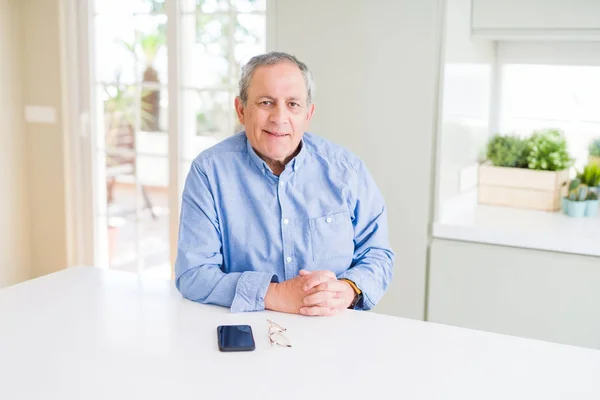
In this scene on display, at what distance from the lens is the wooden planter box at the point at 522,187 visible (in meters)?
3.05

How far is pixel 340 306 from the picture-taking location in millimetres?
1760

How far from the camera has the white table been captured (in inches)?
52.7

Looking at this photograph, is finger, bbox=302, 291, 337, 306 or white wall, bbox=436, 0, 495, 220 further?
white wall, bbox=436, 0, 495, 220

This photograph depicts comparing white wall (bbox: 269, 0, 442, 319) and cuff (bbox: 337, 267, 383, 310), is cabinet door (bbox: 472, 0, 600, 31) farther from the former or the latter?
cuff (bbox: 337, 267, 383, 310)

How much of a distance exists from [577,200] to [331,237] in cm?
137

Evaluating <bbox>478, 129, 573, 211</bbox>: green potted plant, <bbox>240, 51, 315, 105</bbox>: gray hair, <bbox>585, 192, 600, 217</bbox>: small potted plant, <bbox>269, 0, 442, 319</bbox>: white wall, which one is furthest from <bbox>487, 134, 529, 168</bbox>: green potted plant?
<bbox>240, 51, 315, 105</bbox>: gray hair

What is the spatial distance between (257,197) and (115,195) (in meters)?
2.34

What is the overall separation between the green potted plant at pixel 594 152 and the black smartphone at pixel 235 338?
2.07 metres

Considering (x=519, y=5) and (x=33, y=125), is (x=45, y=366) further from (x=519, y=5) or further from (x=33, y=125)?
(x=33, y=125)

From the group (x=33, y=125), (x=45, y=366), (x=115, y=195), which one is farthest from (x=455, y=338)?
(x=33, y=125)

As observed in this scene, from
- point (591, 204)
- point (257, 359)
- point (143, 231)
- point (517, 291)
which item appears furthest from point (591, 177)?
point (143, 231)

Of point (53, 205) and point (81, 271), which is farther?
point (53, 205)

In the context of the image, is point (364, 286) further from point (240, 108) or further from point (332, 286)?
point (240, 108)

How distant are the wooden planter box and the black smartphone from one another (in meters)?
1.83
